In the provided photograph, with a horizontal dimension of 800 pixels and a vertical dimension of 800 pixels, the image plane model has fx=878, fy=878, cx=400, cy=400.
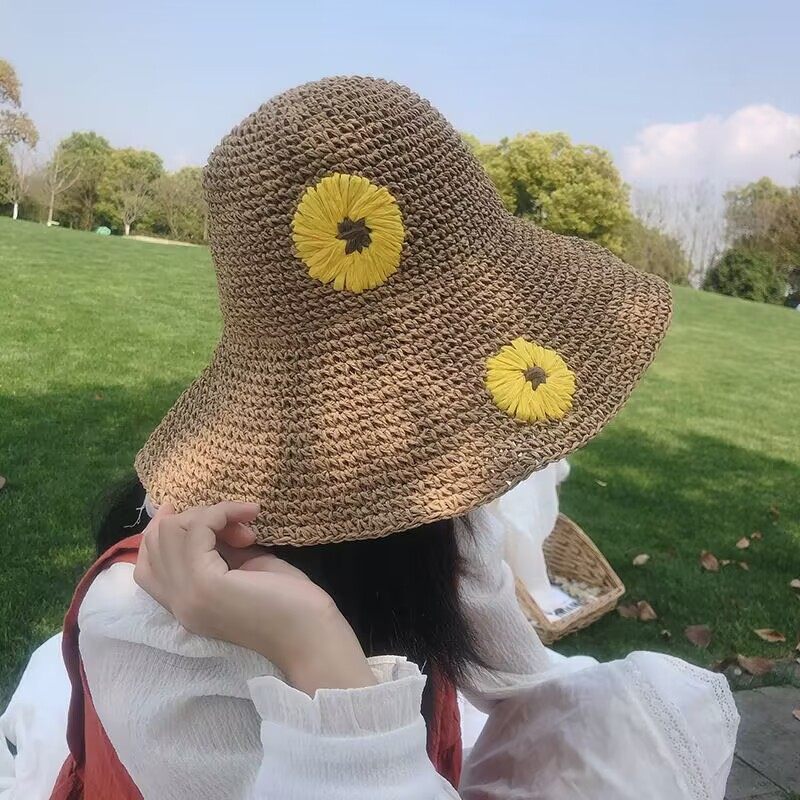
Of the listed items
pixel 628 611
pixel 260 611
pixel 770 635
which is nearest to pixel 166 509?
pixel 260 611

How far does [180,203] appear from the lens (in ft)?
104

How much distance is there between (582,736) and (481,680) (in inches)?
7.9

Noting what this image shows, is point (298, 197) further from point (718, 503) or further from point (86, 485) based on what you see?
point (718, 503)

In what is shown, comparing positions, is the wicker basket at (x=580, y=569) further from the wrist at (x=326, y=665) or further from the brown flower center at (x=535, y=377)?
the wrist at (x=326, y=665)

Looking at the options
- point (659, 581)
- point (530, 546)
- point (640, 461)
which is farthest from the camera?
point (640, 461)

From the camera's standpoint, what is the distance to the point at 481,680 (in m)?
1.60

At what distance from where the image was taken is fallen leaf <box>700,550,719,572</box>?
14.9ft

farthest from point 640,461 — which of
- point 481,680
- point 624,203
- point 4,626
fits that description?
point 624,203

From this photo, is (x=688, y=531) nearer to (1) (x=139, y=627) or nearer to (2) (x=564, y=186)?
(1) (x=139, y=627)

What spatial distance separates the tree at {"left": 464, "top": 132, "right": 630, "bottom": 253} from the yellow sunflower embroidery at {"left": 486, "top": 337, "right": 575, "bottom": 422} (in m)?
25.6

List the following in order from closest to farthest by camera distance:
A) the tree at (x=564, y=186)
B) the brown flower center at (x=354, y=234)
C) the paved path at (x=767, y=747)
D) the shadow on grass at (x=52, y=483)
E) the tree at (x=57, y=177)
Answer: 1. the brown flower center at (x=354, y=234)
2. the paved path at (x=767, y=747)
3. the shadow on grass at (x=52, y=483)
4. the tree at (x=564, y=186)
5. the tree at (x=57, y=177)

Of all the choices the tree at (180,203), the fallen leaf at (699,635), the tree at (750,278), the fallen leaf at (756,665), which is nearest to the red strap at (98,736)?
the fallen leaf at (756,665)

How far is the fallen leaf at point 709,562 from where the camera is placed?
455 centimetres

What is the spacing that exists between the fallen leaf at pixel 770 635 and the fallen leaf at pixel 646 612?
17.0 inches
